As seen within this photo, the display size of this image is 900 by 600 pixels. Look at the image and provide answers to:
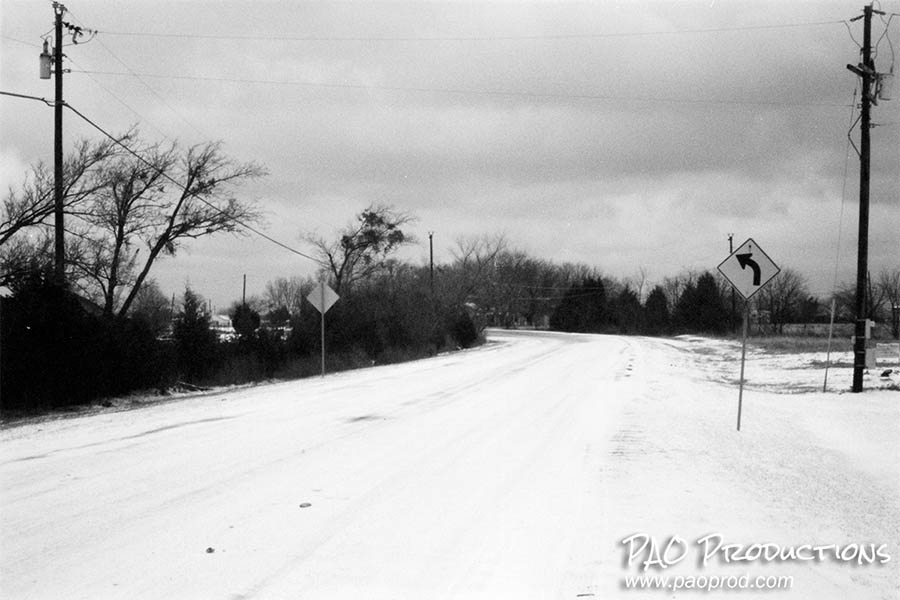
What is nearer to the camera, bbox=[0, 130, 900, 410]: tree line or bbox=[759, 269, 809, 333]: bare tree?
bbox=[0, 130, 900, 410]: tree line

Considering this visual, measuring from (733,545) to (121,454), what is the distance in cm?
773

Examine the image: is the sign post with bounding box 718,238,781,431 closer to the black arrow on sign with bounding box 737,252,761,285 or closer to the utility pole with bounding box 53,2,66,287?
the black arrow on sign with bounding box 737,252,761,285

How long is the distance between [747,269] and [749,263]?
0.12 meters

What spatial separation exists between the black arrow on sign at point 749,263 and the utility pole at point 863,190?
8.79 m

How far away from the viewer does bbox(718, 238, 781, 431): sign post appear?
1383cm

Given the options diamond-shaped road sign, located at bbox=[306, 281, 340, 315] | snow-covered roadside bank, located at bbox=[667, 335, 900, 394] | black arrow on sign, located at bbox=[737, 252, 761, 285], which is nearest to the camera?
black arrow on sign, located at bbox=[737, 252, 761, 285]

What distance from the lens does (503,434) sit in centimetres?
1236

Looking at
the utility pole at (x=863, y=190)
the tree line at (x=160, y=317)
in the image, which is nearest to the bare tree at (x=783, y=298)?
the tree line at (x=160, y=317)

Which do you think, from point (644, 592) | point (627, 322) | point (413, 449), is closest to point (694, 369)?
point (413, 449)

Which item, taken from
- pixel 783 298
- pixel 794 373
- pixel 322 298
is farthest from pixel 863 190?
pixel 783 298

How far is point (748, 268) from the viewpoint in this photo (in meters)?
14.1

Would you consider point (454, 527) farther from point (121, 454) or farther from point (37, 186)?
point (37, 186)

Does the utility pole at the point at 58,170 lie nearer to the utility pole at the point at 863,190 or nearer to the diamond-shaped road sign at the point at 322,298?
the diamond-shaped road sign at the point at 322,298

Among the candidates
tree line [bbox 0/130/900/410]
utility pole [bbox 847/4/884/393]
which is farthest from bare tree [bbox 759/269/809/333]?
utility pole [bbox 847/4/884/393]
